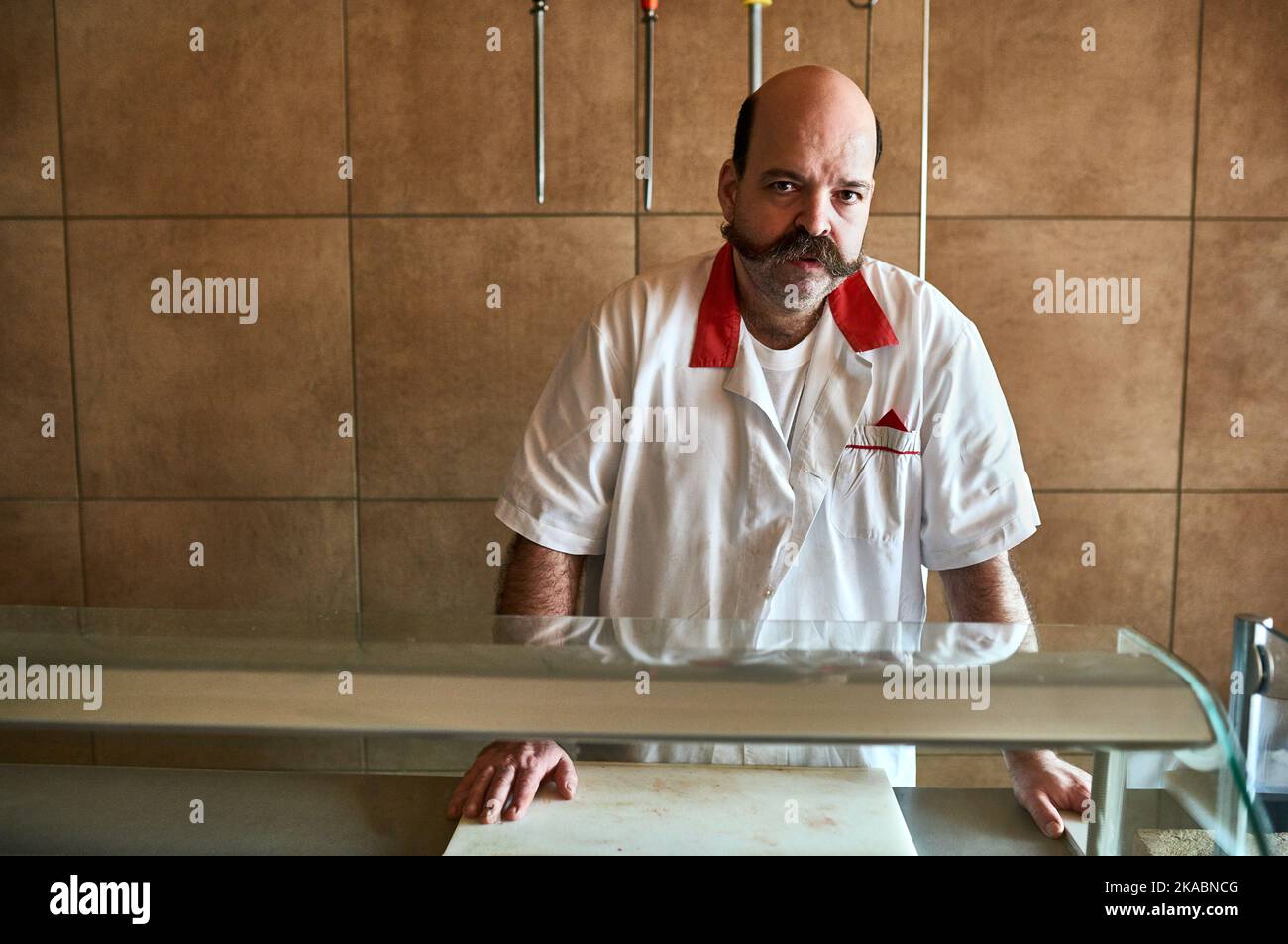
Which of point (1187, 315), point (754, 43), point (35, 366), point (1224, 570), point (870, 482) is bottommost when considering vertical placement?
point (1224, 570)

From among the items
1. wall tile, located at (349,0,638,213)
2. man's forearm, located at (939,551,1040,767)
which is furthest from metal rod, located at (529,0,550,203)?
man's forearm, located at (939,551,1040,767)

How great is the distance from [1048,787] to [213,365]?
74.2 inches

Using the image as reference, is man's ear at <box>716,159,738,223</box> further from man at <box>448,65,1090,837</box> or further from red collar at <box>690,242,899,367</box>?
red collar at <box>690,242,899,367</box>

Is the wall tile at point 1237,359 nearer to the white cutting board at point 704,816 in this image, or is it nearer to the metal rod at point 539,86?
the metal rod at point 539,86

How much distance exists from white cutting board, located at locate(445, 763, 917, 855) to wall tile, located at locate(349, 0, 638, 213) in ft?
4.94

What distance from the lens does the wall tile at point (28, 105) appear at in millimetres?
2152

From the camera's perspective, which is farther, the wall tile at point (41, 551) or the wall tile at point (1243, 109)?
the wall tile at point (41, 551)

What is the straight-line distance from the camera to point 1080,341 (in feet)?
7.23

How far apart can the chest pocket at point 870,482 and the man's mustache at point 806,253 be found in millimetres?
216

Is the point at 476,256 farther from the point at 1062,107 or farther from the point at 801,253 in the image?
the point at 1062,107

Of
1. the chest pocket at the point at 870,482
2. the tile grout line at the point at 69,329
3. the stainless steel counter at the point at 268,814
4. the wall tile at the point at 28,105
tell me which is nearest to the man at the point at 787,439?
the chest pocket at the point at 870,482

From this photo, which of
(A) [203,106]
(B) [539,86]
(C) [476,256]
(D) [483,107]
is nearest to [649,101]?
(B) [539,86]

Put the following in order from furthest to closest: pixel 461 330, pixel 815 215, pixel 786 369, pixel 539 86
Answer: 1. pixel 461 330
2. pixel 539 86
3. pixel 786 369
4. pixel 815 215

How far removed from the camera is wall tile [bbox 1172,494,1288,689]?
2254 millimetres
